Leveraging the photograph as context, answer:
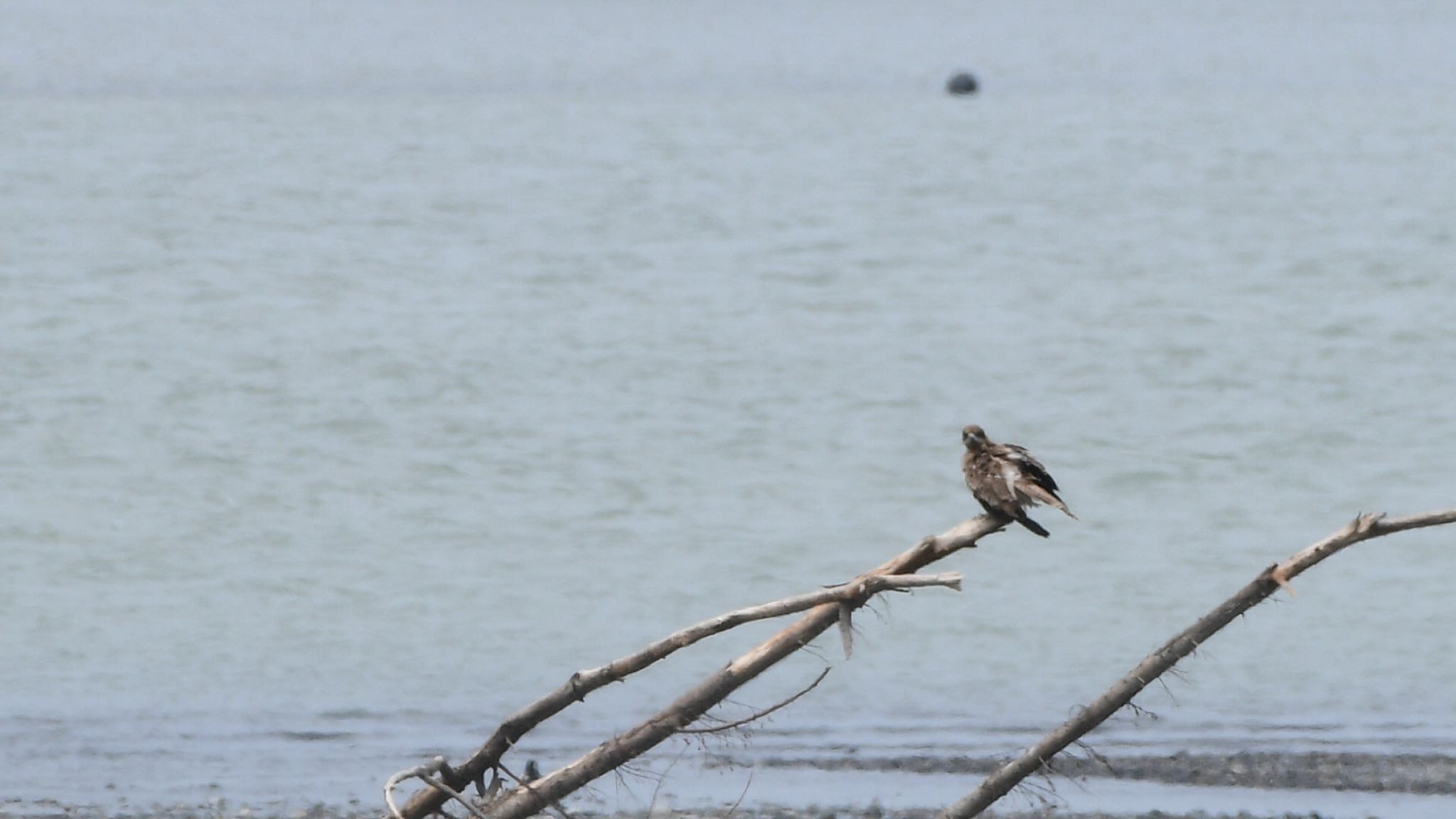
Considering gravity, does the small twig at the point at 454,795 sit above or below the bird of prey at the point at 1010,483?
below

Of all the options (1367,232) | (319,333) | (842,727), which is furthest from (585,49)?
(842,727)

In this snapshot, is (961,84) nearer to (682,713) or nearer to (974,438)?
(974,438)

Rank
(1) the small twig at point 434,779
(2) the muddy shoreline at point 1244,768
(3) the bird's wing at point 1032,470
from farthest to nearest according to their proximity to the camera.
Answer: (2) the muddy shoreline at point 1244,768 < (3) the bird's wing at point 1032,470 < (1) the small twig at point 434,779

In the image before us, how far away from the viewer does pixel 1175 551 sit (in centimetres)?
1970

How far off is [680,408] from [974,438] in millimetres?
18308

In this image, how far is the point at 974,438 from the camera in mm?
8125

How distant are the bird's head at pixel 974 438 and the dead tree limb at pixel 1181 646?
38.0 inches

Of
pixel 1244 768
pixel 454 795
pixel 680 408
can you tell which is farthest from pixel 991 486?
pixel 680 408

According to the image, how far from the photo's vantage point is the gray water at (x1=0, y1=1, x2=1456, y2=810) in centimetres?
1540

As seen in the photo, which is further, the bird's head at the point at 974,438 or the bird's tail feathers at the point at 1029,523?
the bird's head at the point at 974,438

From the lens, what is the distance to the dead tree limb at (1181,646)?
700cm

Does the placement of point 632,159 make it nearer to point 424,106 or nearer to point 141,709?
point 424,106

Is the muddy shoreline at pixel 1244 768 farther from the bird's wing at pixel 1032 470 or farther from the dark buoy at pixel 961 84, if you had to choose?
the dark buoy at pixel 961 84

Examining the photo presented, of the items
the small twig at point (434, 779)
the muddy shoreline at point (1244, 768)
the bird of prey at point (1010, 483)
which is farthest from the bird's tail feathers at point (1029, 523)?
the muddy shoreline at point (1244, 768)
